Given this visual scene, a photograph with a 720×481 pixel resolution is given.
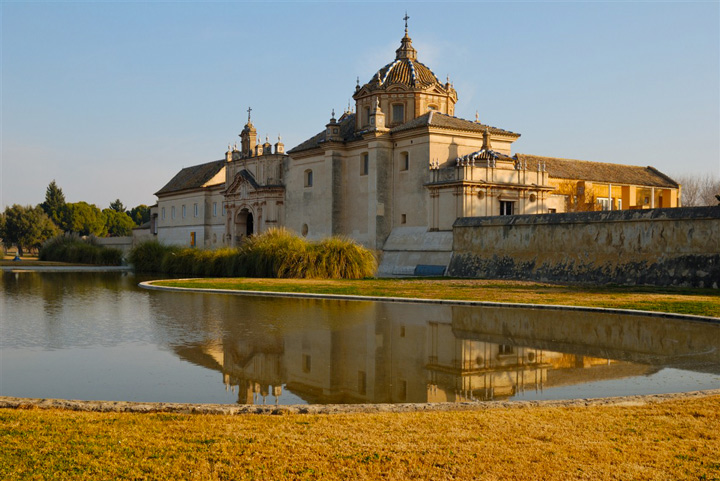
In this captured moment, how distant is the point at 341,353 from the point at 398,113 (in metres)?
32.9

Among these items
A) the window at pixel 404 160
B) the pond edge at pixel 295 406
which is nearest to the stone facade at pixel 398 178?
the window at pixel 404 160

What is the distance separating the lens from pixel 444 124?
39.3 metres

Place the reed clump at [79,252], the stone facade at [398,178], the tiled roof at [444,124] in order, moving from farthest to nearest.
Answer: the reed clump at [79,252], the tiled roof at [444,124], the stone facade at [398,178]

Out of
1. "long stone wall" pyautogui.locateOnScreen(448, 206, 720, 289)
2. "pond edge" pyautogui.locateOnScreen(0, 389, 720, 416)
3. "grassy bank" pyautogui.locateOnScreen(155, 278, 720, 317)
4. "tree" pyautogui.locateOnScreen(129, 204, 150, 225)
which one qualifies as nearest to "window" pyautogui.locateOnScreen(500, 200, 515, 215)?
"long stone wall" pyautogui.locateOnScreen(448, 206, 720, 289)

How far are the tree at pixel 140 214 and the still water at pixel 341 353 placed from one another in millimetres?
106225

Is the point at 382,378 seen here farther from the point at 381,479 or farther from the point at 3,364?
the point at 3,364

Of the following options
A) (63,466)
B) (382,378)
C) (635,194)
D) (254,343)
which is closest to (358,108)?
(635,194)

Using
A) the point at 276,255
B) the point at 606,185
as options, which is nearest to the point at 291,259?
the point at 276,255

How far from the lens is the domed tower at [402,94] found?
42500mm

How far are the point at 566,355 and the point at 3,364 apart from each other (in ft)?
28.7

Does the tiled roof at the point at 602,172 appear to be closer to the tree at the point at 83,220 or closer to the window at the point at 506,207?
the window at the point at 506,207

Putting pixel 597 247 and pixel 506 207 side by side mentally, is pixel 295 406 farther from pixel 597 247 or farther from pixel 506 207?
pixel 506 207

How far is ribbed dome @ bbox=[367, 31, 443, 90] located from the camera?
1688 inches

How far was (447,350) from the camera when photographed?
1218 cm
